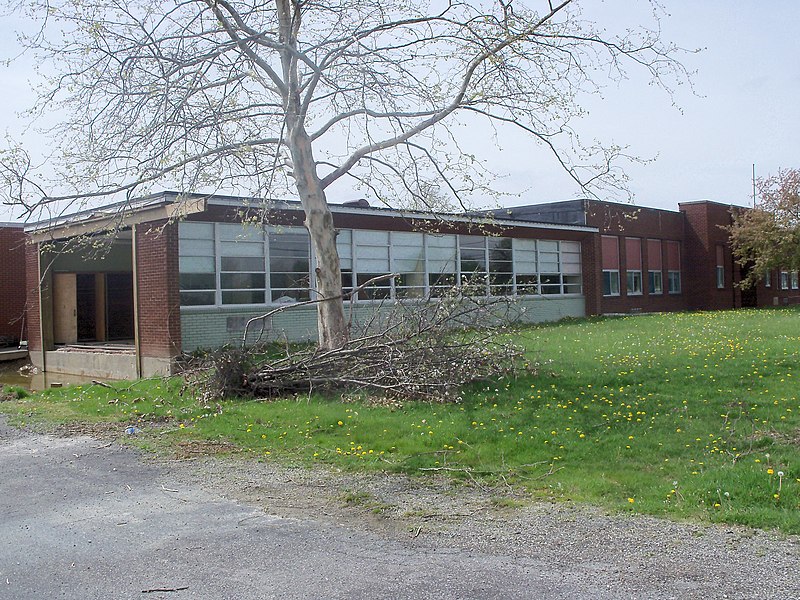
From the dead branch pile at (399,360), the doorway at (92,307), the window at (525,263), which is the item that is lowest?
the dead branch pile at (399,360)

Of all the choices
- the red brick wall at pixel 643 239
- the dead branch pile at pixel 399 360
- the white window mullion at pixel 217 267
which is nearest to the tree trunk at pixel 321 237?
the dead branch pile at pixel 399 360

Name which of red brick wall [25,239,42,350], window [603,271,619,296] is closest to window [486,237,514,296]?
window [603,271,619,296]

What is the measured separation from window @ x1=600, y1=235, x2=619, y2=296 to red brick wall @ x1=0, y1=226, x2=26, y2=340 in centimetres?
2331

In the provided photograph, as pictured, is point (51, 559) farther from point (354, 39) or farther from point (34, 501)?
point (354, 39)

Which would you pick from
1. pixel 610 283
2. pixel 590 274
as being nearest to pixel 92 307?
pixel 590 274

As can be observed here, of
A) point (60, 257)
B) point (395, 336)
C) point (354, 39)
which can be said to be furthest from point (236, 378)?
point (60, 257)

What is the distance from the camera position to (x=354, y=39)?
13.6m

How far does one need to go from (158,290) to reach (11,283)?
12.1m

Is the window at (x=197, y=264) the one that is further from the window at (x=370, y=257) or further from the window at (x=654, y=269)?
the window at (x=654, y=269)

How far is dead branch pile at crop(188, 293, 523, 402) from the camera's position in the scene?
40.5 ft

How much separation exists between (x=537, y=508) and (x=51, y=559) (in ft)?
12.6

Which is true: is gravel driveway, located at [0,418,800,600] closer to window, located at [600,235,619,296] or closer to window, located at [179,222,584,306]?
window, located at [179,222,584,306]

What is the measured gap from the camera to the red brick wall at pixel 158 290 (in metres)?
19.1

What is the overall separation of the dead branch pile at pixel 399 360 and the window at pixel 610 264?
23411mm
